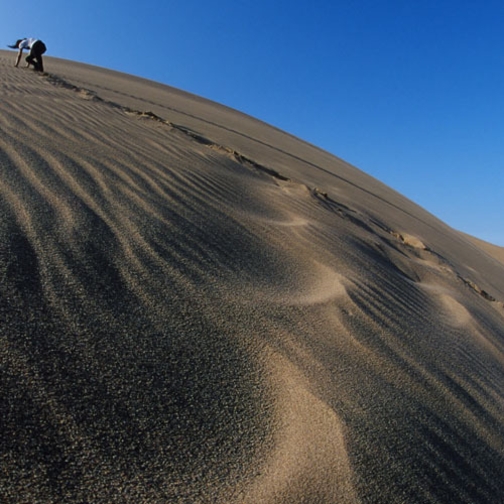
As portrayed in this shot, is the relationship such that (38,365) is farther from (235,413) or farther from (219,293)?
(219,293)

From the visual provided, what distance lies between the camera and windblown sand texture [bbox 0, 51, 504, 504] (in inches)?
47.0

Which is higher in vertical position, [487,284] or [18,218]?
[487,284]

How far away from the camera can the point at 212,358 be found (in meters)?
1.62

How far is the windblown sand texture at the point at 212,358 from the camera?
1.19 metres

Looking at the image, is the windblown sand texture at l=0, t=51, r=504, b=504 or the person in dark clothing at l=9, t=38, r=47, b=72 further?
the person in dark clothing at l=9, t=38, r=47, b=72

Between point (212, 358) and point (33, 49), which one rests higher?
point (33, 49)

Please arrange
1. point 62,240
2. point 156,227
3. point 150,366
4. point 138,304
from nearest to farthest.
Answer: point 150,366 → point 138,304 → point 62,240 → point 156,227

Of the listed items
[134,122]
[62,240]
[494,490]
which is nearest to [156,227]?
[62,240]

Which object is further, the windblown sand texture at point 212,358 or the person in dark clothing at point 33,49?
the person in dark clothing at point 33,49

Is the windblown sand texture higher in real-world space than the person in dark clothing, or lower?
lower

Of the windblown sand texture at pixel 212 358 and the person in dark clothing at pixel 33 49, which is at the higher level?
the person in dark clothing at pixel 33 49

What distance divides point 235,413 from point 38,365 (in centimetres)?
56

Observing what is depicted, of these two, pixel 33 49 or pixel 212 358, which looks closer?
pixel 212 358

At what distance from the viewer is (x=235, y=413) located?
1.42 meters
